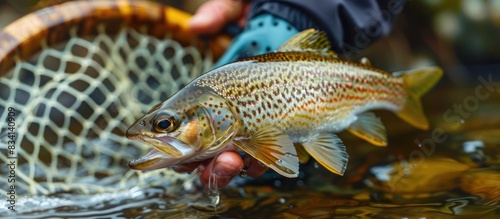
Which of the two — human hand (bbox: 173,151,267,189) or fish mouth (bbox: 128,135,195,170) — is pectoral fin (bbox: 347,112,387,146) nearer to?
human hand (bbox: 173,151,267,189)

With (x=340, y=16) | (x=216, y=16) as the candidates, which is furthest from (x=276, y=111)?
(x=216, y=16)

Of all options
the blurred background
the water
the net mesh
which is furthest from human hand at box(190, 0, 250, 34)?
the blurred background

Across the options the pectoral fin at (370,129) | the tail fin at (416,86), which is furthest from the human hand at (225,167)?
the tail fin at (416,86)

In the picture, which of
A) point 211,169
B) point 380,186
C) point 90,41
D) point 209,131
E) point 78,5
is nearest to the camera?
point 209,131

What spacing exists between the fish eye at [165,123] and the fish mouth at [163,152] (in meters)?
0.02

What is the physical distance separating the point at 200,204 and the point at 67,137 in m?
1.21

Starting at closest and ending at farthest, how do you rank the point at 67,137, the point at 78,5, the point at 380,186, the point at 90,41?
the point at 380,186, the point at 78,5, the point at 90,41, the point at 67,137

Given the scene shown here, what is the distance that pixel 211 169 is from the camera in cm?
127

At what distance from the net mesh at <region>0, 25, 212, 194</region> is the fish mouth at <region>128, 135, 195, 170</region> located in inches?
25.8

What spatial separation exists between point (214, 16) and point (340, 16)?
0.46 m

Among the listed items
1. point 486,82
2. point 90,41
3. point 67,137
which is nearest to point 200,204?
point 90,41

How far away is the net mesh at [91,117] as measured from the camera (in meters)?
1.86

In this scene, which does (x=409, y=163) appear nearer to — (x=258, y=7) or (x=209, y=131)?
(x=258, y=7)

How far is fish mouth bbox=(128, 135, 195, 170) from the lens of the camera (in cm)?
114
